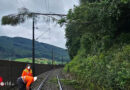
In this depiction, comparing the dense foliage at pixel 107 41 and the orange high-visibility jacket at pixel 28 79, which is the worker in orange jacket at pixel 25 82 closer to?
the orange high-visibility jacket at pixel 28 79

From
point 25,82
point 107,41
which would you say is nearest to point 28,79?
point 25,82

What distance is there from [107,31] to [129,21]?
2305 mm

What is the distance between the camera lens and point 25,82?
10039 millimetres

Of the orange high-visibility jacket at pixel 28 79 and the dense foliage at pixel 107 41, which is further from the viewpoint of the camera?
the dense foliage at pixel 107 41

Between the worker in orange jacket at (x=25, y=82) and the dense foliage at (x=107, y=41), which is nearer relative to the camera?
the worker in orange jacket at (x=25, y=82)

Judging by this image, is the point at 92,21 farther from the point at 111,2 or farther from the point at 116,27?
the point at 111,2

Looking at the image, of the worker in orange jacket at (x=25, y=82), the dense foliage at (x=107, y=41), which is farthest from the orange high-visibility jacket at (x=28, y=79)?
the dense foliage at (x=107, y=41)

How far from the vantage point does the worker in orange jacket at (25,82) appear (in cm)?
980

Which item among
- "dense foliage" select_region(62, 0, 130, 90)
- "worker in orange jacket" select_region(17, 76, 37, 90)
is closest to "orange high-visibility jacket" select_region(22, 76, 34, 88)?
"worker in orange jacket" select_region(17, 76, 37, 90)

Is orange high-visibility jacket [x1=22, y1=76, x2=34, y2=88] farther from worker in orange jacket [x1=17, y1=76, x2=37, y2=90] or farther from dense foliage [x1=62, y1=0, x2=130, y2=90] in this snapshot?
dense foliage [x1=62, y1=0, x2=130, y2=90]

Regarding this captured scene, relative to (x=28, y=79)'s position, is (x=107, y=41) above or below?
above

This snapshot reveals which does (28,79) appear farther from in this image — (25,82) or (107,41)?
(107,41)

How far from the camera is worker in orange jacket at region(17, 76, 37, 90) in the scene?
9.80 m

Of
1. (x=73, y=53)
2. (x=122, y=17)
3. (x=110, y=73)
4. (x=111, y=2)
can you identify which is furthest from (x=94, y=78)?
(x=73, y=53)
